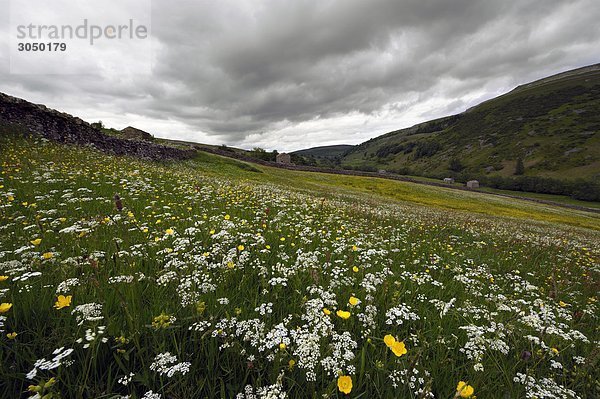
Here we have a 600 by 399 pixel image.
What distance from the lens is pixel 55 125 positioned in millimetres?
17125

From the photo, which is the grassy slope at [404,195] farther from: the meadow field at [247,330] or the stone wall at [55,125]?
the meadow field at [247,330]

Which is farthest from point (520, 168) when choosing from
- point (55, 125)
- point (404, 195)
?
point (55, 125)

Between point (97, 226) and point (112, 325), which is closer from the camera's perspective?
point (112, 325)

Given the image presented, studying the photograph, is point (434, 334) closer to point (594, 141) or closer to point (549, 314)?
point (549, 314)

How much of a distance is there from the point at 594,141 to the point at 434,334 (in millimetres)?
246580

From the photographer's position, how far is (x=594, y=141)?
510ft

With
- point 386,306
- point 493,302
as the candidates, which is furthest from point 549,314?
point 386,306

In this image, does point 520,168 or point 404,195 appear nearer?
point 404,195

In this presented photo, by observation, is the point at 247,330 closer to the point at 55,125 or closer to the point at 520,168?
the point at 55,125

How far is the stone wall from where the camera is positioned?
49.2 ft

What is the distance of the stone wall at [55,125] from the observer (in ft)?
49.2

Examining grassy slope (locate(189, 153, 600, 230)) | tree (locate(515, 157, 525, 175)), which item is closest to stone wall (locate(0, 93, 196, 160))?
grassy slope (locate(189, 153, 600, 230))

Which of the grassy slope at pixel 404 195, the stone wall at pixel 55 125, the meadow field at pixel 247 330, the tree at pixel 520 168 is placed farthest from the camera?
the tree at pixel 520 168

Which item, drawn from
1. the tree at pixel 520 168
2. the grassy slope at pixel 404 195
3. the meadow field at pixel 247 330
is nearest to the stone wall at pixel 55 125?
the grassy slope at pixel 404 195
